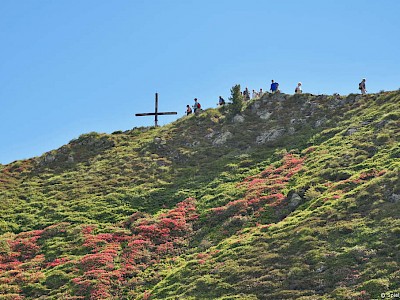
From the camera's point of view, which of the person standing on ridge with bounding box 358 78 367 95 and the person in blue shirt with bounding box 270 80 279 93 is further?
the person in blue shirt with bounding box 270 80 279 93

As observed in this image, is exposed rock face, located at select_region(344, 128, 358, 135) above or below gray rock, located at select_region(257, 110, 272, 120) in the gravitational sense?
below

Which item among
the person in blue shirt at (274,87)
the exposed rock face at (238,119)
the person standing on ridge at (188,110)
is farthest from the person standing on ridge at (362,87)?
the person standing on ridge at (188,110)

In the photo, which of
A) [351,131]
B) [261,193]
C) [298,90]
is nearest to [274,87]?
[298,90]

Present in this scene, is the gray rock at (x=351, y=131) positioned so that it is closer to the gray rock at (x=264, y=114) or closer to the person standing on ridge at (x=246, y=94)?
the gray rock at (x=264, y=114)

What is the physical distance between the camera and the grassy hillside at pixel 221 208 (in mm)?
29719

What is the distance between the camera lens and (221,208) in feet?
147

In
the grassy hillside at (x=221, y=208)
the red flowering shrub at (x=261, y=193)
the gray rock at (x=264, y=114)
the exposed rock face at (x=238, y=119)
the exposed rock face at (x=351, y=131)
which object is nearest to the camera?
the grassy hillside at (x=221, y=208)

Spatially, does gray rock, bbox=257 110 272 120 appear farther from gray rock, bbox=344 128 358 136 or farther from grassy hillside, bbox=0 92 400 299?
gray rock, bbox=344 128 358 136

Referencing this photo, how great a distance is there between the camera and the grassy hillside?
1170 inches

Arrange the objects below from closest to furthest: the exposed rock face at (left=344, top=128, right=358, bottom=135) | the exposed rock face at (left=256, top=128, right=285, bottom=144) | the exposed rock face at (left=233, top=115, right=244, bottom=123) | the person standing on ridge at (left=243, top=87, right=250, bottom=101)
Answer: the exposed rock face at (left=344, top=128, right=358, bottom=135), the exposed rock face at (left=256, top=128, right=285, bottom=144), the exposed rock face at (left=233, top=115, right=244, bottom=123), the person standing on ridge at (left=243, top=87, right=250, bottom=101)

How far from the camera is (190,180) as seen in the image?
55.8m

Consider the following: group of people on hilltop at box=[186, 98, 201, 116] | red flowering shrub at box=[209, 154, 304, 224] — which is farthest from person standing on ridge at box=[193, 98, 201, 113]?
red flowering shrub at box=[209, 154, 304, 224]

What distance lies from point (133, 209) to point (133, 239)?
772cm

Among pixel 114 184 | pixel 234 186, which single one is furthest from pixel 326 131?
pixel 114 184
